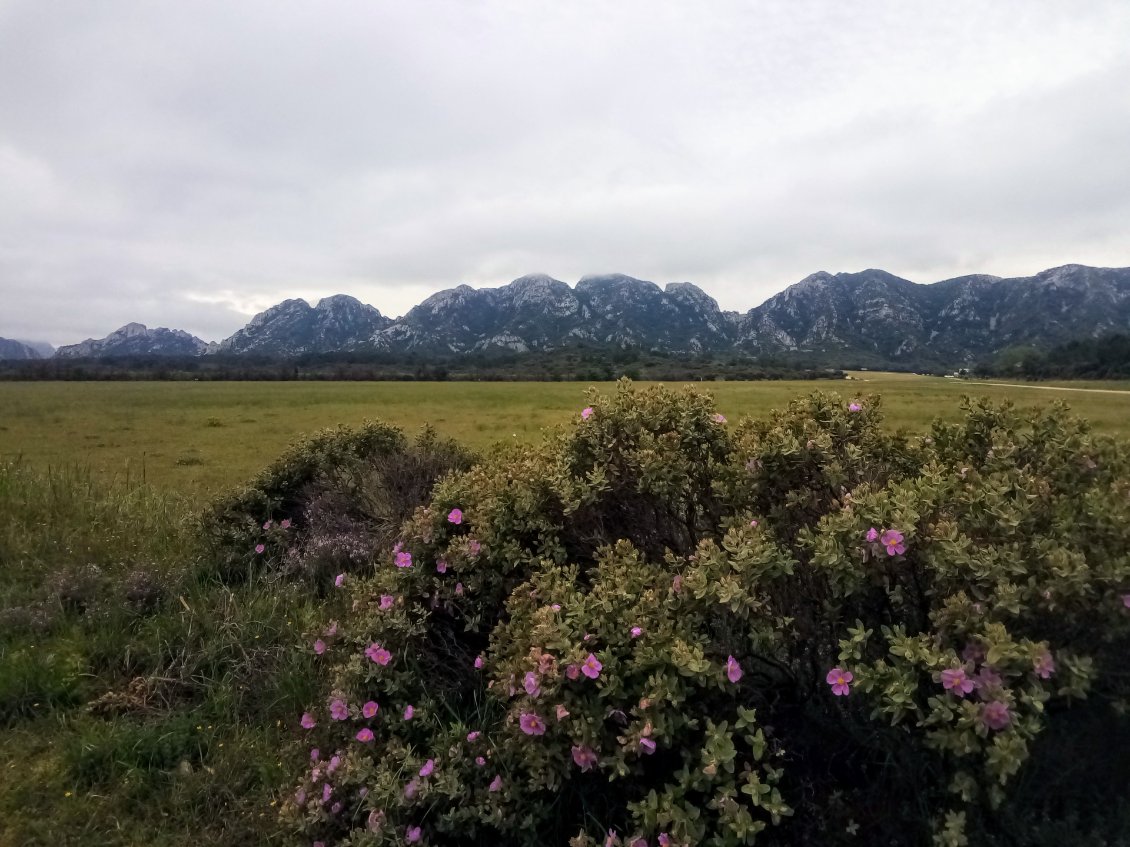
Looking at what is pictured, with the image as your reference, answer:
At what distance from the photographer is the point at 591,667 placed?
270 centimetres

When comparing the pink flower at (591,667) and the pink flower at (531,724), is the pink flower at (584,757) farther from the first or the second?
the pink flower at (591,667)

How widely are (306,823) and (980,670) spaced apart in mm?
2777

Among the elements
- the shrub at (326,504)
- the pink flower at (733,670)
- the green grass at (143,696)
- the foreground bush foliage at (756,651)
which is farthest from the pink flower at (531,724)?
the shrub at (326,504)

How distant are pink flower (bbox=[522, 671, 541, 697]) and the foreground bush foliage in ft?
0.04

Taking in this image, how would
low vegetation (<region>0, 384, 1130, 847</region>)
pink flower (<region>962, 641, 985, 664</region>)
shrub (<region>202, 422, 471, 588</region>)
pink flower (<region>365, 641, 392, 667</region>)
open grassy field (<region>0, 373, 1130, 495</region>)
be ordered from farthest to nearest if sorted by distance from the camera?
open grassy field (<region>0, 373, 1130, 495</region>) < shrub (<region>202, 422, 471, 588</region>) < pink flower (<region>365, 641, 392, 667</region>) < low vegetation (<region>0, 384, 1130, 847</region>) < pink flower (<region>962, 641, 985, 664</region>)

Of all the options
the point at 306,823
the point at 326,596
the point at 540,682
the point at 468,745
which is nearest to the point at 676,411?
the point at 540,682

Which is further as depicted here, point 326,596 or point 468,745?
point 326,596

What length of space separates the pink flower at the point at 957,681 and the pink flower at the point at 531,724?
1.40 meters

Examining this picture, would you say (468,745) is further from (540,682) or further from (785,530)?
(785,530)

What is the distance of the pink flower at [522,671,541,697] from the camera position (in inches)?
108

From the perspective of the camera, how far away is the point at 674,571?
3270 millimetres

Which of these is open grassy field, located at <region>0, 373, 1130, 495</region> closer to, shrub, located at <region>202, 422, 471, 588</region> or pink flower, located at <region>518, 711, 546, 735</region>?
shrub, located at <region>202, 422, 471, 588</region>

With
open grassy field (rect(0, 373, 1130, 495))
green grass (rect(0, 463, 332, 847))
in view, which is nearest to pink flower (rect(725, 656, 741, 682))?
open grassy field (rect(0, 373, 1130, 495))

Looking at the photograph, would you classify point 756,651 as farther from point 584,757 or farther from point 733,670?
point 584,757
